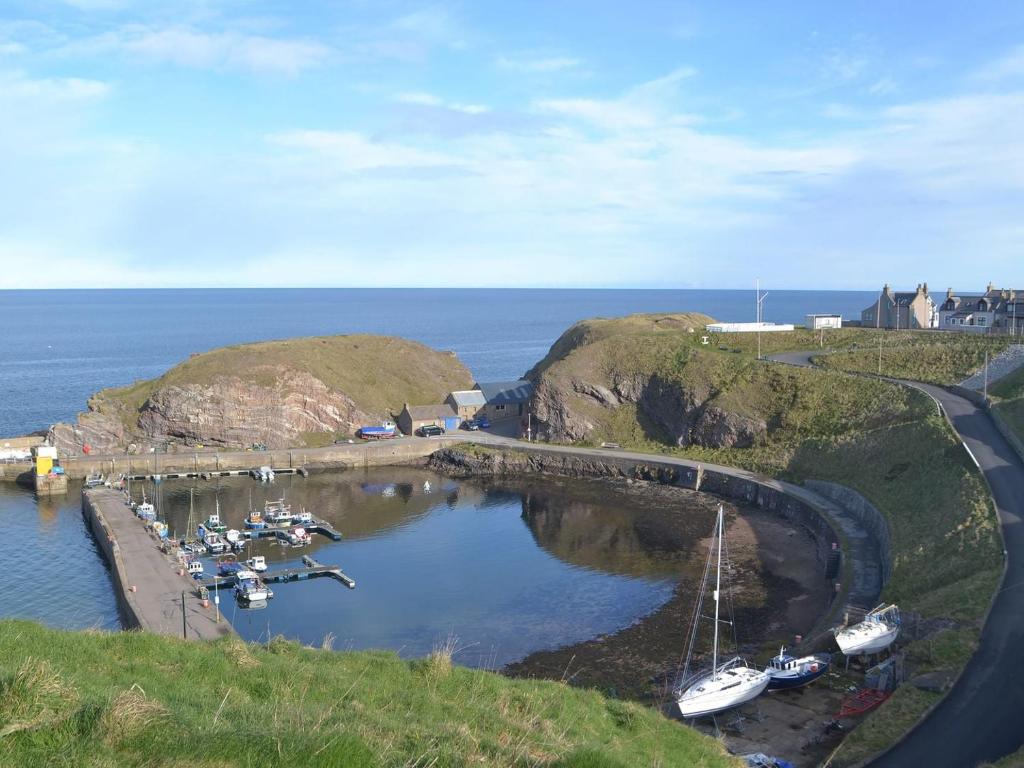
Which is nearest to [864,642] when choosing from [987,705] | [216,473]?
[987,705]

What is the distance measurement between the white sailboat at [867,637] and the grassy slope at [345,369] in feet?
220

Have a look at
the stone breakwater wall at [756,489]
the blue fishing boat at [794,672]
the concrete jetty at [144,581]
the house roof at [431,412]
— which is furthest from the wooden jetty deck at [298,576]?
the house roof at [431,412]

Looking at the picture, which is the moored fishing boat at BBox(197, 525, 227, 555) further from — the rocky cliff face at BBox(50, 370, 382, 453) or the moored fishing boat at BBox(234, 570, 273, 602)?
the rocky cliff face at BBox(50, 370, 382, 453)

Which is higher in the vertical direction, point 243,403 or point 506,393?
point 506,393

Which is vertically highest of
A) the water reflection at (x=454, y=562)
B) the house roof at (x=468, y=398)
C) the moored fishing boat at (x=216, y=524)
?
the house roof at (x=468, y=398)

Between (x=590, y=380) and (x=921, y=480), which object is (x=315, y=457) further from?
(x=921, y=480)

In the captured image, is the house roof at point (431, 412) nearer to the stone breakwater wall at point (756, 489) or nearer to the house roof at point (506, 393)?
the house roof at point (506, 393)

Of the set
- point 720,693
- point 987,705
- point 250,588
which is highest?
point 987,705

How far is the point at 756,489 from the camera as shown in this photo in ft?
216

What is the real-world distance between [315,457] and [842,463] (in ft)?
160

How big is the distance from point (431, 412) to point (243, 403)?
20.0m

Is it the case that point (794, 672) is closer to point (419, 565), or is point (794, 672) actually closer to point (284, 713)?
point (284, 713)

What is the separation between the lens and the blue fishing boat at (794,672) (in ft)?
106

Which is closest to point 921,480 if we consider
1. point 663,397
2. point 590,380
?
point 663,397
